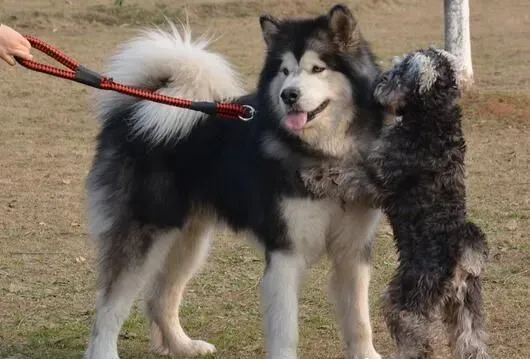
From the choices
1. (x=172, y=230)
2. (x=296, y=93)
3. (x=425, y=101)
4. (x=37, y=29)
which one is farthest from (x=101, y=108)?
(x=37, y=29)

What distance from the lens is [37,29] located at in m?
19.2

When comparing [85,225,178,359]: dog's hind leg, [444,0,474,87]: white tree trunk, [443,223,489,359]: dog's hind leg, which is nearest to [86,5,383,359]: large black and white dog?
[85,225,178,359]: dog's hind leg

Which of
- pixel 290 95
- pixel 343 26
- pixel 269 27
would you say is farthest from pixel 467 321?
pixel 269 27

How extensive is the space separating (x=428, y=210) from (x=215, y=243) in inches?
115

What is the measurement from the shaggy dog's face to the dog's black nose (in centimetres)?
36

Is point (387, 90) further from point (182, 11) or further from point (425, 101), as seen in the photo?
point (182, 11)

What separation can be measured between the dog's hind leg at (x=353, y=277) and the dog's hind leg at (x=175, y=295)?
74cm

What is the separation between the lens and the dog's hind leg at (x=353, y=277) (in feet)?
16.2

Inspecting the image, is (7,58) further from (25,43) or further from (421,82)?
(421,82)

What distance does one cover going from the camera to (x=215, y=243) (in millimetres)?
7211

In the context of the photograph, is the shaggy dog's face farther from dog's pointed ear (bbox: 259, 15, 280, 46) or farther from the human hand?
the human hand

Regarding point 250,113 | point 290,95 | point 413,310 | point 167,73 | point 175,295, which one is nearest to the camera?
point 413,310

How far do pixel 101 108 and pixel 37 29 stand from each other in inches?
561

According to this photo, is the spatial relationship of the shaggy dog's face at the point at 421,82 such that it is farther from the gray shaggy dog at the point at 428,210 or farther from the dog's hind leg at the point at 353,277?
the dog's hind leg at the point at 353,277
